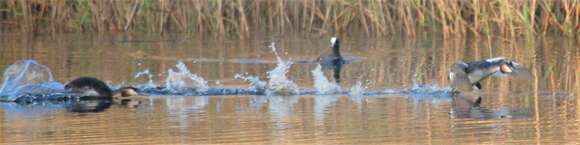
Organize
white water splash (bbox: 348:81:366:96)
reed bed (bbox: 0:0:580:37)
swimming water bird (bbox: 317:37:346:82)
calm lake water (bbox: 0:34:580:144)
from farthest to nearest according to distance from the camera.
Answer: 1. reed bed (bbox: 0:0:580:37)
2. swimming water bird (bbox: 317:37:346:82)
3. white water splash (bbox: 348:81:366:96)
4. calm lake water (bbox: 0:34:580:144)

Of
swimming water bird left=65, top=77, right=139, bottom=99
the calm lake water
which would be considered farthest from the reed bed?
swimming water bird left=65, top=77, right=139, bottom=99

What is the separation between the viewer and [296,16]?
62.6 ft

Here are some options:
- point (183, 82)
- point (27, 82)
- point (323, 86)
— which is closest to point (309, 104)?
point (323, 86)

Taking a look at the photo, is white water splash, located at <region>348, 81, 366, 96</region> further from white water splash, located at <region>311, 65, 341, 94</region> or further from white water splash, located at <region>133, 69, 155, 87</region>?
white water splash, located at <region>133, 69, 155, 87</region>

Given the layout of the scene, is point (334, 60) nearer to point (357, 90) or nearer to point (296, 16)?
point (357, 90)

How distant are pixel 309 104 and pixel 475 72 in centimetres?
165

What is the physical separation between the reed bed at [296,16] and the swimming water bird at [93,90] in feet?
22.0

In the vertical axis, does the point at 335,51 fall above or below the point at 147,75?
above

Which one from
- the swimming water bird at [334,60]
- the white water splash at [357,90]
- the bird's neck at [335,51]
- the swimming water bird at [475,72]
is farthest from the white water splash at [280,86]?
the bird's neck at [335,51]

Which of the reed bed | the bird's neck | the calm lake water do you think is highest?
the reed bed

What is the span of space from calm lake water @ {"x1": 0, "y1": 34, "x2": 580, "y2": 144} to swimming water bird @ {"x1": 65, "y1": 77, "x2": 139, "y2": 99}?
18 centimetres

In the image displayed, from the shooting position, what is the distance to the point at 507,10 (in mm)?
17453

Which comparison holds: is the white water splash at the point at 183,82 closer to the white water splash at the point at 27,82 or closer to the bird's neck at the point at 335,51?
the white water splash at the point at 27,82

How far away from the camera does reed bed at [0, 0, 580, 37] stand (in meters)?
17.9
